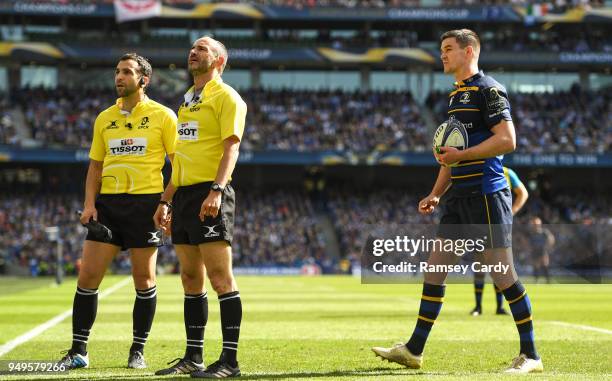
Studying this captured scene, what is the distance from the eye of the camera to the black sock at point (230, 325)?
23.4 feet

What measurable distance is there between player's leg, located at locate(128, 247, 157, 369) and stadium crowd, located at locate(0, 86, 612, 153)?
43604 millimetres

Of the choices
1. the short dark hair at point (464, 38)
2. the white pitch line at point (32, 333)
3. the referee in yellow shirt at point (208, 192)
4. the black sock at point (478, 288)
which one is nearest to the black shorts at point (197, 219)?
the referee in yellow shirt at point (208, 192)

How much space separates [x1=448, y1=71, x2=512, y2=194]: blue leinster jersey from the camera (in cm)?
766

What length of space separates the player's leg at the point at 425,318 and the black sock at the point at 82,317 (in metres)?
2.44

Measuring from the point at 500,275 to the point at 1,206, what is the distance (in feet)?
A: 153

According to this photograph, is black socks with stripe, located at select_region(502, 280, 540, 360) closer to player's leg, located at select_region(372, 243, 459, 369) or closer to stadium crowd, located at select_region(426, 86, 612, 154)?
player's leg, located at select_region(372, 243, 459, 369)

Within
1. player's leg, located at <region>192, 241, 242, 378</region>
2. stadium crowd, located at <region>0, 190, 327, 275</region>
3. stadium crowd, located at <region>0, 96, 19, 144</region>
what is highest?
player's leg, located at <region>192, 241, 242, 378</region>

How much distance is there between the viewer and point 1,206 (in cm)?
5062

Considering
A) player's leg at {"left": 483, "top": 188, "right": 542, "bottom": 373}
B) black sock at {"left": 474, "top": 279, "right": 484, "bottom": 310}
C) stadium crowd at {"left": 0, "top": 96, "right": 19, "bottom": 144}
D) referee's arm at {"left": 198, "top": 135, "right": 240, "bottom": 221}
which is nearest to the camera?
referee's arm at {"left": 198, "top": 135, "right": 240, "bottom": 221}

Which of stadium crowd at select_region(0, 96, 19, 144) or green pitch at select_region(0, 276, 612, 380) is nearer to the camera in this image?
green pitch at select_region(0, 276, 612, 380)

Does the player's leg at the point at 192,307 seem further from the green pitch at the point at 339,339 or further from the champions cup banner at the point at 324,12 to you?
the champions cup banner at the point at 324,12

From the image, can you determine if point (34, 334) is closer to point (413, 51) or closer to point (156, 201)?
point (156, 201)

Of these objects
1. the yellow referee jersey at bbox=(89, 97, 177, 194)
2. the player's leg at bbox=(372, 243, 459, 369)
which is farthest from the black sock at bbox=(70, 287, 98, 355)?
the player's leg at bbox=(372, 243, 459, 369)

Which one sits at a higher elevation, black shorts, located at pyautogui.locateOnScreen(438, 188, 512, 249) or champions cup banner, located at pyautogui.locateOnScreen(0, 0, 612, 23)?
champions cup banner, located at pyautogui.locateOnScreen(0, 0, 612, 23)
